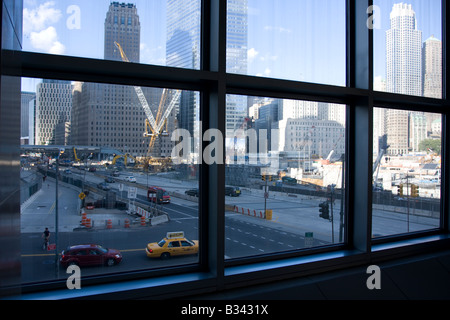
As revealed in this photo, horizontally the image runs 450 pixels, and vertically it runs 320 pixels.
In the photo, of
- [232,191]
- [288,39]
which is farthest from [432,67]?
[232,191]

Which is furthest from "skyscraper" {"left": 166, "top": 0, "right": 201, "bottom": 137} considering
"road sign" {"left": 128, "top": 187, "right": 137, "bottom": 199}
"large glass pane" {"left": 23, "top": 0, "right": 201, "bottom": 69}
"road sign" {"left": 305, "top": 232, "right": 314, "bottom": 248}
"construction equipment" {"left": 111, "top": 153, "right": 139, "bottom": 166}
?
"road sign" {"left": 305, "top": 232, "right": 314, "bottom": 248}

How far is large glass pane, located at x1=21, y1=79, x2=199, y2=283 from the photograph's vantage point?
1736mm

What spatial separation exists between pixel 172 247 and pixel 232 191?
55cm

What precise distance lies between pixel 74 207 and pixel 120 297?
1.87 ft

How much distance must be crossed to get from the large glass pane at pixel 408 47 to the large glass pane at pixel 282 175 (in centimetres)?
71

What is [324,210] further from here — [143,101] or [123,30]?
[123,30]

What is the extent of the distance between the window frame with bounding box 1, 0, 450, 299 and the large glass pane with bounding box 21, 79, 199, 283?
7cm

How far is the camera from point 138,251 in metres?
1.93

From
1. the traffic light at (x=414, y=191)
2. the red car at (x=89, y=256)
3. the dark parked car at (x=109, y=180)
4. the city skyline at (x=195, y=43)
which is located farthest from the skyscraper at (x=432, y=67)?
the red car at (x=89, y=256)

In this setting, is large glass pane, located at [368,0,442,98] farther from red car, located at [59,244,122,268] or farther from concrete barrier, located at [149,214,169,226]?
red car, located at [59,244,122,268]

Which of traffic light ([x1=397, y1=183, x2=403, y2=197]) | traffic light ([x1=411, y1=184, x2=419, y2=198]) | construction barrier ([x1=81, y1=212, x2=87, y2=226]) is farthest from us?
traffic light ([x1=411, y1=184, x2=419, y2=198])

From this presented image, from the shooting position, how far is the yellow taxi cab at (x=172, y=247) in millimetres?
1978

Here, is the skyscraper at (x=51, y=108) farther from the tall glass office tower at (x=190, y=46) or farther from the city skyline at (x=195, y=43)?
the tall glass office tower at (x=190, y=46)

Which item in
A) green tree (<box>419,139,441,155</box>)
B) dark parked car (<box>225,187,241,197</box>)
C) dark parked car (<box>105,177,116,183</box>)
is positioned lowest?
dark parked car (<box>225,187,241,197</box>)
